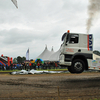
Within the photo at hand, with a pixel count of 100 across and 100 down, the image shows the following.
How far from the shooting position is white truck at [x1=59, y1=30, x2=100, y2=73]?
848cm

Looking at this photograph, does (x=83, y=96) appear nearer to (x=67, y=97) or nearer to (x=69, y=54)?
(x=67, y=97)

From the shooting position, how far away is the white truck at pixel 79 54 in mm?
8484

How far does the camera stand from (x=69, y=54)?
8.52 meters

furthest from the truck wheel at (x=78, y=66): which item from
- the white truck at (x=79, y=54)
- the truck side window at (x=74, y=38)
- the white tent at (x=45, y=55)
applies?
the white tent at (x=45, y=55)

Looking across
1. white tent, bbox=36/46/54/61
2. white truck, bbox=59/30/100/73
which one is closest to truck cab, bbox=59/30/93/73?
white truck, bbox=59/30/100/73

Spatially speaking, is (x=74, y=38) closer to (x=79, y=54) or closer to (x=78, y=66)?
(x=79, y=54)

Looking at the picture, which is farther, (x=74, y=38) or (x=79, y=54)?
(x=74, y=38)

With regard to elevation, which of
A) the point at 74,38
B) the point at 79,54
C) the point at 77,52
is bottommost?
the point at 79,54

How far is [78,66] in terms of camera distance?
28.1 feet

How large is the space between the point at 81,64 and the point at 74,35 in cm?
198

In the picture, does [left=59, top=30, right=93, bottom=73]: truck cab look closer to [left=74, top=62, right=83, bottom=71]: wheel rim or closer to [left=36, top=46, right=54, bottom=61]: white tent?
[left=74, top=62, right=83, bottom=71]: wheel rim

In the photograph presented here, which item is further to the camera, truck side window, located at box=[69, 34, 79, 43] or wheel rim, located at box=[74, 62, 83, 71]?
truck side window, located at box=[69, 34, 79, 43]

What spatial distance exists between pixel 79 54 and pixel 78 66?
2.58ft

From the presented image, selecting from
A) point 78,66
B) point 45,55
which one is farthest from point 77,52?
point 45,55
